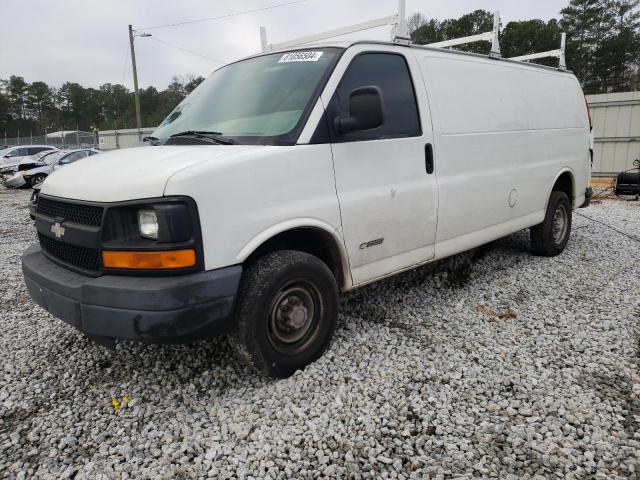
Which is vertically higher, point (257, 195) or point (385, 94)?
point (385, 94)

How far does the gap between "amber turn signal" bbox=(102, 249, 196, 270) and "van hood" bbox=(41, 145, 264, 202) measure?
0.97 feet

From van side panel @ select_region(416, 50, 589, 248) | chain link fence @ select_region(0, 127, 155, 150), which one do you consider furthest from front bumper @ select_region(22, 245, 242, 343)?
chain link fence @ select_region(0, 127, 155, 150)

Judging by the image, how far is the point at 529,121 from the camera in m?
4.91

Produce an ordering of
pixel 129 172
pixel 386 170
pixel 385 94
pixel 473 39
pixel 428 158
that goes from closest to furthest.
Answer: pixel 129 172
pixel 386 170
pixel 385 94
pixel 428 158
pixel 473 39

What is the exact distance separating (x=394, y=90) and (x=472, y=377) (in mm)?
2110

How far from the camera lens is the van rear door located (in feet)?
10.3

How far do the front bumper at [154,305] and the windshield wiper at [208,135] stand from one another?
89cm

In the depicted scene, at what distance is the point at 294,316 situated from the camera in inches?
118

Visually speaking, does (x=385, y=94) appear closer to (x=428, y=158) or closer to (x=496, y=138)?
(x=428, y=158)

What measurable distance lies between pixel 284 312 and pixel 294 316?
8 cm

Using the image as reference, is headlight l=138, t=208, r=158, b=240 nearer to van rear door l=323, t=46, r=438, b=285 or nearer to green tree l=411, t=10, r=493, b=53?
van rear door l=323, t=46, r=438, b=285

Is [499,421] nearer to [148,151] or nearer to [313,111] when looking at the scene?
[313,111]

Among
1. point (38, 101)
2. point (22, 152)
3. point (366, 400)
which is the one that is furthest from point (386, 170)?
point (38, 101)

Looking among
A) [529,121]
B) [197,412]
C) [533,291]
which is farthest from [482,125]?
[197,412]
